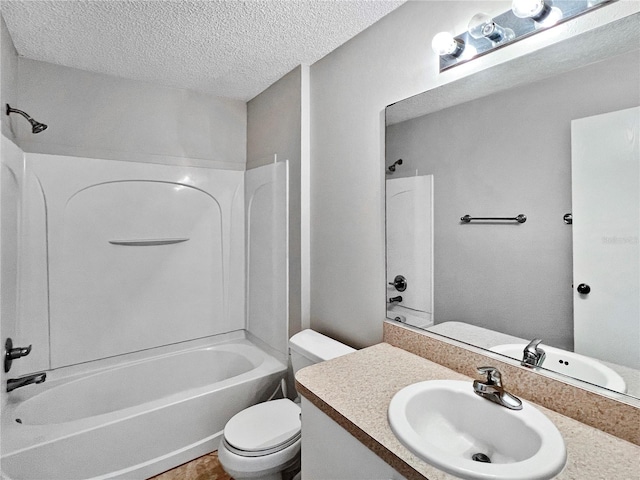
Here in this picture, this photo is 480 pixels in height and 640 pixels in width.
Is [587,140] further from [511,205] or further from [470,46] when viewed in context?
[470,46]

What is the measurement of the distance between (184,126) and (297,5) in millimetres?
1397

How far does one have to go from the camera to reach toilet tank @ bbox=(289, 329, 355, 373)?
1.81m

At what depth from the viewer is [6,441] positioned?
62.7 inches

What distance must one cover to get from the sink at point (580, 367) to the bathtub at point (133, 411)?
1.60 meters

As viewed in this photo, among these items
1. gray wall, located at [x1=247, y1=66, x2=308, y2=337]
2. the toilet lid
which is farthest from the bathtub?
gray wall, located at [x1=247, y1=66, x2=308, y2=337]

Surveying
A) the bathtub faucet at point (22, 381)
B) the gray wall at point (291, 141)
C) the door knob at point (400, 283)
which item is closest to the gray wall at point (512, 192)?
the door knob at point (400, 283)

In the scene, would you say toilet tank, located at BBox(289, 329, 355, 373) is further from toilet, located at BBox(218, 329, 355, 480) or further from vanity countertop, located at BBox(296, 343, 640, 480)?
vanity countertop, located at BBox(296, 343, 640, 480)

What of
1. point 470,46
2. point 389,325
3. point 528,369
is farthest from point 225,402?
point 470,46

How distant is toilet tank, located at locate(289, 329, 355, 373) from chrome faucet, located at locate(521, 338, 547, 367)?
2.75ft

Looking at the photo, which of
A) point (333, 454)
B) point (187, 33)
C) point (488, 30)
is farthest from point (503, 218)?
point (187, 33)

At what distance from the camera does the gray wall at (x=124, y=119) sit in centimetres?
212

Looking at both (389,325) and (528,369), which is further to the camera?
(389,325)

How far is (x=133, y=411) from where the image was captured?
6.04 ft

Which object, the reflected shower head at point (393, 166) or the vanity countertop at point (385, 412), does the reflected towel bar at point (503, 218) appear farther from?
the vanity countertop at point (385, 412)
